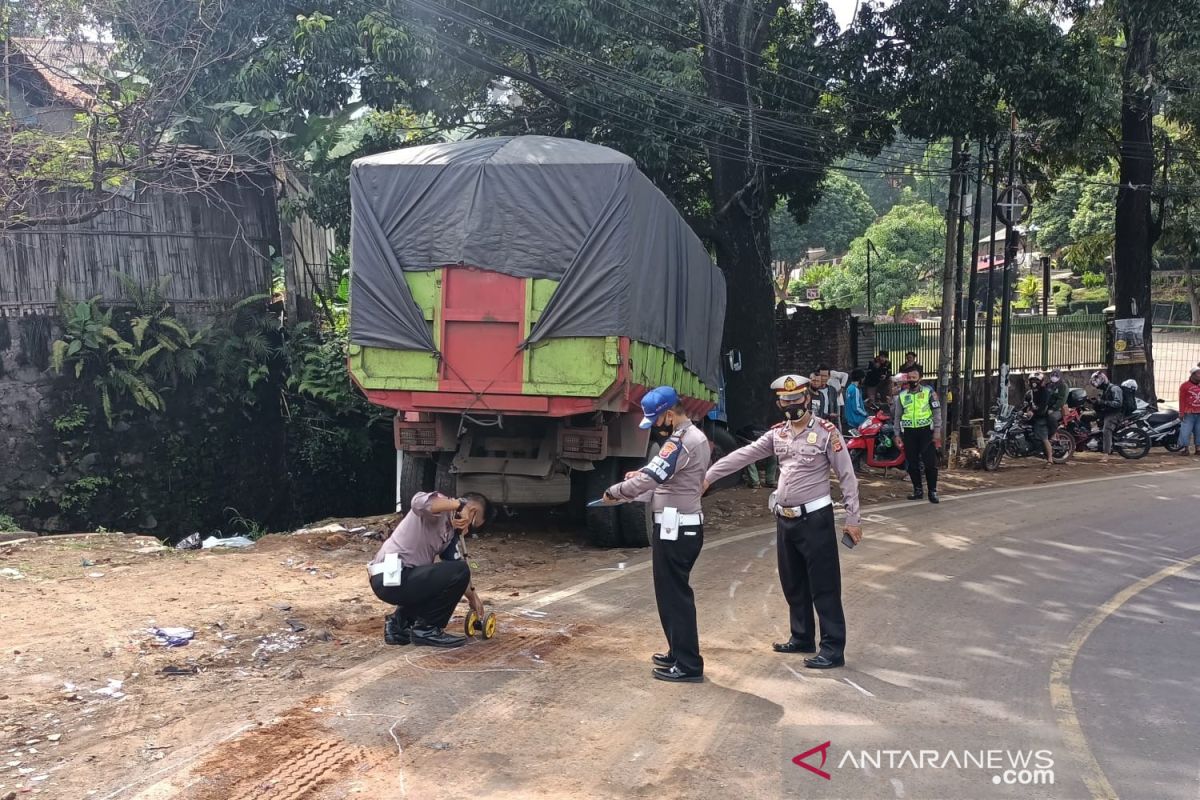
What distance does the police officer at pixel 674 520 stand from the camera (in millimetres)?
5973

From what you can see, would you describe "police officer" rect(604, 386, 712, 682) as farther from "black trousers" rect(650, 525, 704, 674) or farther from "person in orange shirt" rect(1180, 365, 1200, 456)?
"person in orange shirt" rect(1180, 365, 1200, 456)

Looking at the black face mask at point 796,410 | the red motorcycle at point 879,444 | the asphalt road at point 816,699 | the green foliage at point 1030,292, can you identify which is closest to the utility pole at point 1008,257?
the red motorcycle at point 879,444

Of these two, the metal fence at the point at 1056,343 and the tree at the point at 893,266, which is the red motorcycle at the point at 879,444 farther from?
the tree at the point at 893,266

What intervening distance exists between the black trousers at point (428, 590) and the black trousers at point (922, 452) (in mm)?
8446

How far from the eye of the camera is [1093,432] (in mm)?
19219

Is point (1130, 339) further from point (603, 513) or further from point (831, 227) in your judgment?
point (831, 227)

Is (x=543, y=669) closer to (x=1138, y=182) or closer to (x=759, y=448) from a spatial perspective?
(x=759, y=448)

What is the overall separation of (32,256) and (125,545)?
4.79 m

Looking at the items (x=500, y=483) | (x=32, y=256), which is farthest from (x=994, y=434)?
(x=32, y=256)

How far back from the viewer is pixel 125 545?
977 cm

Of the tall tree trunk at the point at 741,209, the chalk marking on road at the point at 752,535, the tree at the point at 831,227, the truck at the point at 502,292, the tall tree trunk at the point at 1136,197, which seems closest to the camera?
the chalk marking on road at the point at 752,535

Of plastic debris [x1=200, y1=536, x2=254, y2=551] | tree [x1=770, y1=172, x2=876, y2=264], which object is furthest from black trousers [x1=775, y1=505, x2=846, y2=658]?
tree [x1=770, y1=172, x2=876, y2=264]

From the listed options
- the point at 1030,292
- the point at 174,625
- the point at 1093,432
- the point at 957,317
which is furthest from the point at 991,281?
the point at 1030,292

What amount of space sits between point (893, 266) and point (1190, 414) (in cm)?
2656
